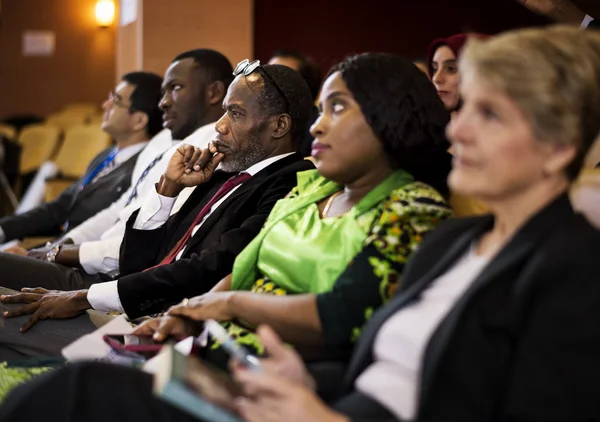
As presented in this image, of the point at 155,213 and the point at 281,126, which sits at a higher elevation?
the point at 281,126

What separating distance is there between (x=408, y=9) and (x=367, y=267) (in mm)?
5590

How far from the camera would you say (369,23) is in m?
6.87

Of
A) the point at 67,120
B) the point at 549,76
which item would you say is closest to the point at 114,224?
the point at 549,76

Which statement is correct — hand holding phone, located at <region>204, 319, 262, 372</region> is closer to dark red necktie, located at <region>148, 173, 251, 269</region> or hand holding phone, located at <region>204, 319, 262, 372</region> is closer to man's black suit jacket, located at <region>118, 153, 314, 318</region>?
man's black suit jacket, located at <region>118, 153, 314, 318</region>

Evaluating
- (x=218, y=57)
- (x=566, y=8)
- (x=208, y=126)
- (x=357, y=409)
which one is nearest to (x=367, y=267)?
(x=357, y=409)

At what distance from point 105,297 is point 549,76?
5.00 feet

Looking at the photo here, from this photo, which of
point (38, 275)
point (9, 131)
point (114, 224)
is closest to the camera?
point (38, 275)

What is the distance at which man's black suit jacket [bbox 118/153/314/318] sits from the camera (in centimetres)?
247

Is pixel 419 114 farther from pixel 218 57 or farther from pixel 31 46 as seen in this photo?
pixel 31 46

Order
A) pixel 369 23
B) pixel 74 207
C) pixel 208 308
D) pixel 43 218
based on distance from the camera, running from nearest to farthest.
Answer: pixel 208 308
pixel 74 207
pixel 43 218
pixel 369 23

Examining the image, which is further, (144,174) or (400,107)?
(144,174)

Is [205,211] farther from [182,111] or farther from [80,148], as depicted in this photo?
[80,148]

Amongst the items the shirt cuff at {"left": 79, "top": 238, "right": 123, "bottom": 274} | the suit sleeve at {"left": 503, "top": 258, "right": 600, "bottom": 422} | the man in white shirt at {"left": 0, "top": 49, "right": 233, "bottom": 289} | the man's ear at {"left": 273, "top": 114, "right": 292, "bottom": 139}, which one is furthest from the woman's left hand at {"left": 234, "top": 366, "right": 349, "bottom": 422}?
the man in white shirt at {"left": 0, "top": 49, "right": 233, "bottom": 289}

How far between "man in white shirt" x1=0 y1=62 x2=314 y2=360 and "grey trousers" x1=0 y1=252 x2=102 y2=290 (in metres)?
0.43
